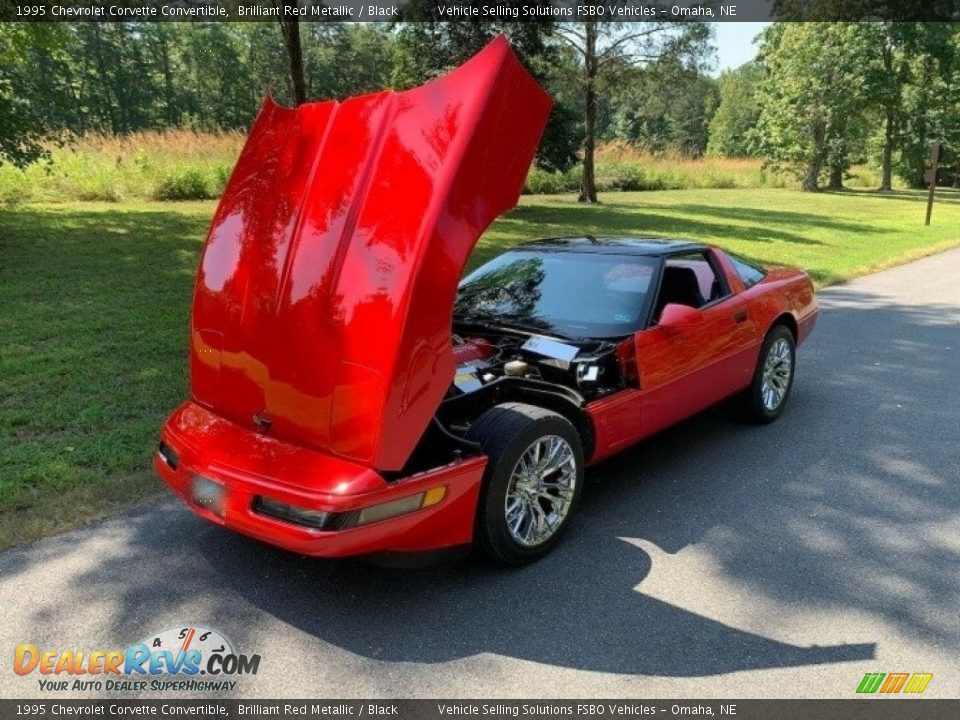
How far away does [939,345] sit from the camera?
7.33 m

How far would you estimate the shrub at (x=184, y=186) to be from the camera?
16172 millimetres

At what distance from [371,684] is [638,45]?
25347 mm

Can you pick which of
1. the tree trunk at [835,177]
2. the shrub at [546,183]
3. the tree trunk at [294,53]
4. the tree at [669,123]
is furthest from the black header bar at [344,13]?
the tree trunk at [835,177]

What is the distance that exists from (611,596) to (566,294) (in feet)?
6.42

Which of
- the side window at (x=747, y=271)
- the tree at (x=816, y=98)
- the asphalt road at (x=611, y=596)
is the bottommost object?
the asphalt road at (x=611, y=596)

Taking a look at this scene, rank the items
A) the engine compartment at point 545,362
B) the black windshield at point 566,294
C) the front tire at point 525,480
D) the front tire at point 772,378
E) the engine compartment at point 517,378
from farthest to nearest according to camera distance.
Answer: the front tire at point 772,378
the black windshield at point 566,294
the engine compartment at point 545,362
the engine compartment at point 517,378
the front tire at point 525,480

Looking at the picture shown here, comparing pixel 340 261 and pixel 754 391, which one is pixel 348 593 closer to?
pixel 340 261

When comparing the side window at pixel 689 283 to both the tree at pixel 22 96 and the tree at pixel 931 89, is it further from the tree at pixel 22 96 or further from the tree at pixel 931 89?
the tree at pixel 931 89

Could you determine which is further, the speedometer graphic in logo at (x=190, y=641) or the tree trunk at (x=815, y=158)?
the tree trunk at (x=815, y=158)

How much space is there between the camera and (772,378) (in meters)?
5.12

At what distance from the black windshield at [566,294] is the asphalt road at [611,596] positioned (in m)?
0.90

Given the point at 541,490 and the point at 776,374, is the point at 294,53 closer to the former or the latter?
the point at 776,374

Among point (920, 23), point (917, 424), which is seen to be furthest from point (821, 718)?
point (920, 23)

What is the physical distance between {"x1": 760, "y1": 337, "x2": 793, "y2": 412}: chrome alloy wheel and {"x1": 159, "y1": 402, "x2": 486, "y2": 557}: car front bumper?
2.87 meters
